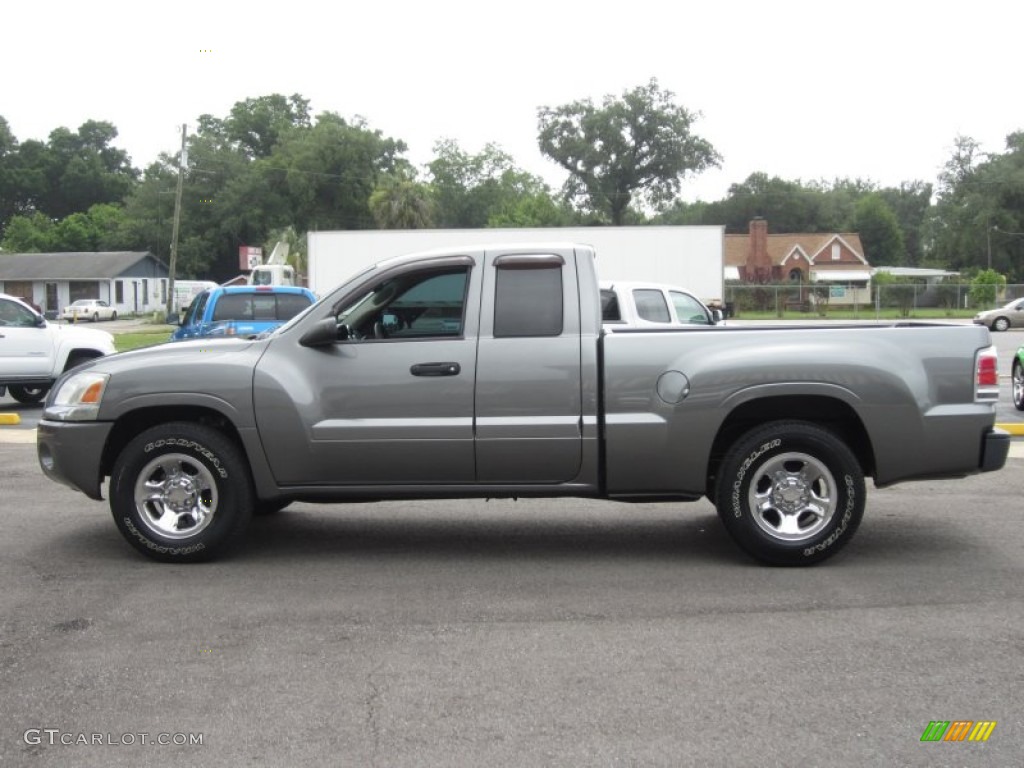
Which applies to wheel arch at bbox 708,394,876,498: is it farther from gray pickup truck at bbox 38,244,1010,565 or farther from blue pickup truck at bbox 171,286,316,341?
blue pickup truck at bbox 171,286,316,341

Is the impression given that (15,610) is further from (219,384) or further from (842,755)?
(842,755)

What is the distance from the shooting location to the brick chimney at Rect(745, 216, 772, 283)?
78.9 metres

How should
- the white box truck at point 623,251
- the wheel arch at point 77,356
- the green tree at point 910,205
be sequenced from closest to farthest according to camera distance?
the wheel arch at point 77,356, the white box truck at point 623,251, the green tree at point 910,205

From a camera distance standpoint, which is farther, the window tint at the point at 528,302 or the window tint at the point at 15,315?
the window tint at the point at 15,315

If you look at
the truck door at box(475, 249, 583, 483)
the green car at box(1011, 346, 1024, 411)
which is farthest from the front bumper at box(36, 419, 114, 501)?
the green car at box(1011, 346, 1024, 411)

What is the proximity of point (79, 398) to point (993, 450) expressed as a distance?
17.9 ft

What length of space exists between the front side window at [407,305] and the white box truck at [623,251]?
25283 millimetres

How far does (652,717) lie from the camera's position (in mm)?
4176

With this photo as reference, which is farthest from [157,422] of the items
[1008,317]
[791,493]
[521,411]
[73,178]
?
[73,178]

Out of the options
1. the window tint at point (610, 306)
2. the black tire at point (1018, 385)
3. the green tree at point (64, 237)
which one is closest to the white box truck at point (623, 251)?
Answer: the black tire at point (1018, 385)

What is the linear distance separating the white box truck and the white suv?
631 inches

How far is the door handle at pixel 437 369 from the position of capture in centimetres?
636

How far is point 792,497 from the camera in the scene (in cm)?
638

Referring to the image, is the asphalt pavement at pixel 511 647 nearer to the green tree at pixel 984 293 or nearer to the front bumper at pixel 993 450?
the front bumper at pixel 993 450
